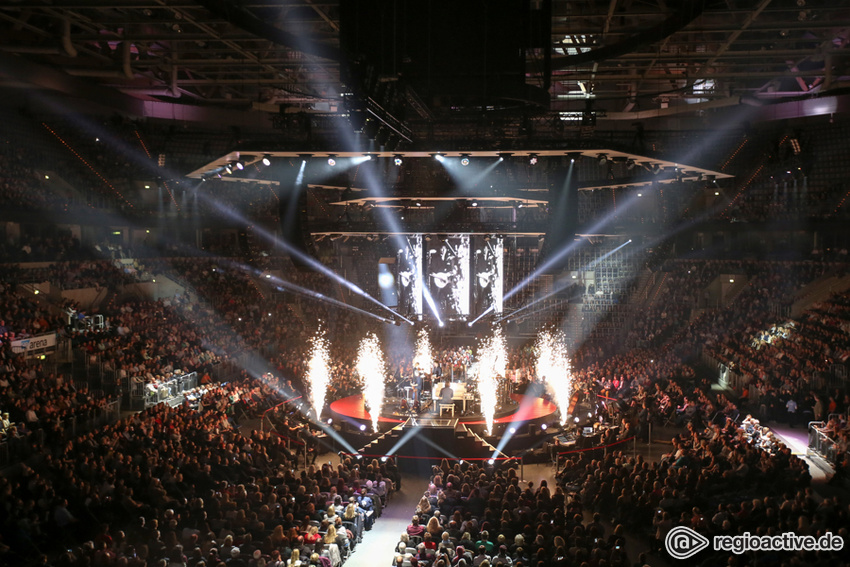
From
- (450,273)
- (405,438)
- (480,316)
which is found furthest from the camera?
(480,316)

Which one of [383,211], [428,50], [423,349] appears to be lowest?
[423,349]

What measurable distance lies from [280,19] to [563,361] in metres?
14.5

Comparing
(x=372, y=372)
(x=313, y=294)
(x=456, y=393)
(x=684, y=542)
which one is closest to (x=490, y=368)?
(x=372, y=372)

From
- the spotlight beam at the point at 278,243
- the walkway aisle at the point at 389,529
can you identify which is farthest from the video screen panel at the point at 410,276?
the walkway aisle at the point at 389,529

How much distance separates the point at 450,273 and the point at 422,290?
3.80 ft

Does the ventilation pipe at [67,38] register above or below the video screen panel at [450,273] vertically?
above

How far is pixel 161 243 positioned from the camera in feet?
88.7

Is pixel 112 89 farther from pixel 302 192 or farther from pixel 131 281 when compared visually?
pixel 302 192

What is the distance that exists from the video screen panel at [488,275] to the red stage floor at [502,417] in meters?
4.77

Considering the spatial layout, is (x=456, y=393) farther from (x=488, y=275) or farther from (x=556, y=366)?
(x=488, y=275)

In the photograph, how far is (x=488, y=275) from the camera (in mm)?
24109

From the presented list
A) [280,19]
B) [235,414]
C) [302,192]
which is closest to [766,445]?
[302,192]

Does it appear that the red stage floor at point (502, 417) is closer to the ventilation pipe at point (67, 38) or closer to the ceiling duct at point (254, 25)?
the ceiling duct at point (254, 25)

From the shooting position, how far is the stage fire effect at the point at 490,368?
18031 mm
